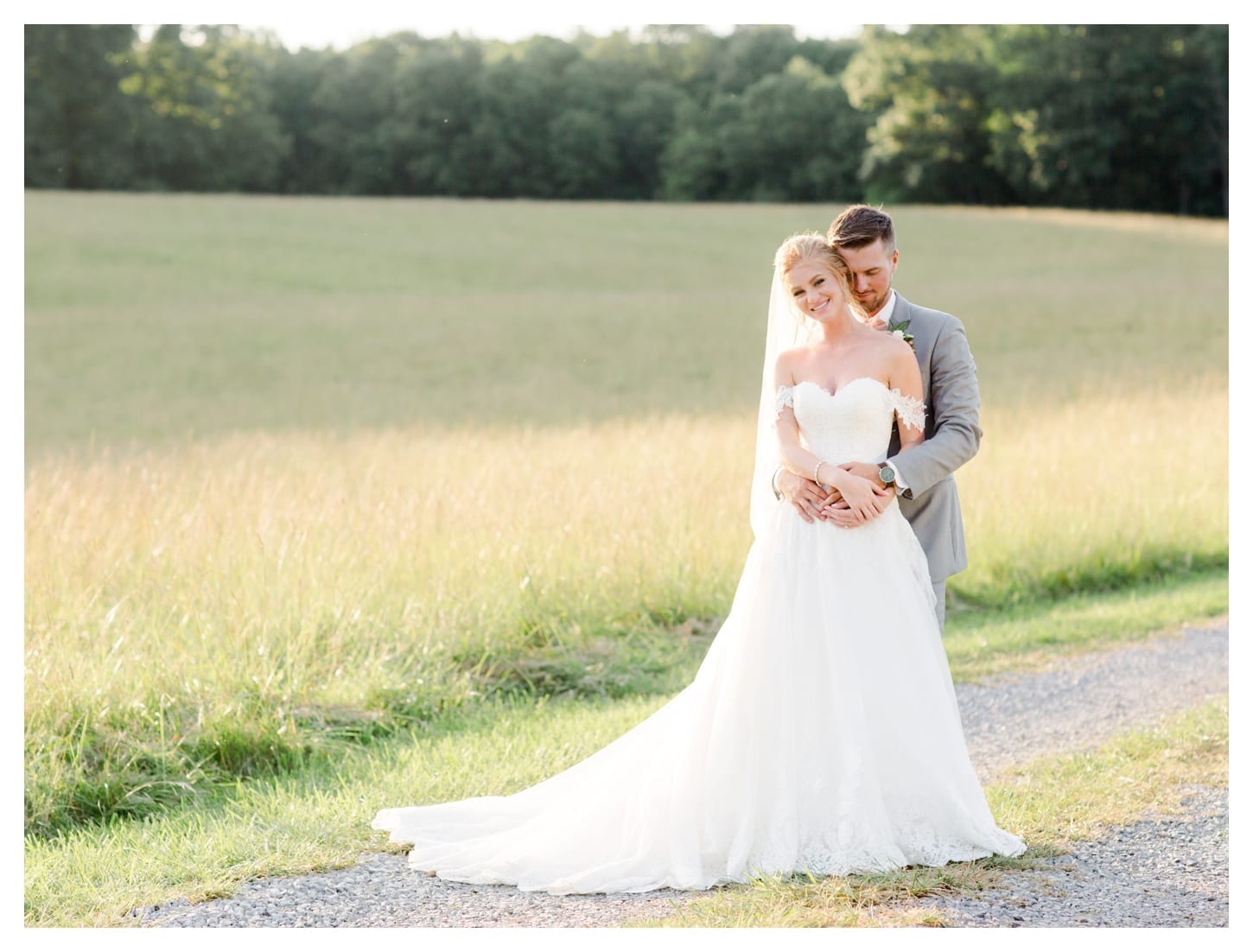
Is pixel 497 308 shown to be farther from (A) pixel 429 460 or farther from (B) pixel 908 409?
(B) pixel 908 409

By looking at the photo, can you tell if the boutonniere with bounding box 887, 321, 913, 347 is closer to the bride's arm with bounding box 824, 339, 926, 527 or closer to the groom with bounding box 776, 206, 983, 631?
the groom with bounding box 776, 206, 983, 631

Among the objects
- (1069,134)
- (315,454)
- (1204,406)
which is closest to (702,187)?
(1069,134)

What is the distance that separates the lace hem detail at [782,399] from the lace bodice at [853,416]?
2.3 inches

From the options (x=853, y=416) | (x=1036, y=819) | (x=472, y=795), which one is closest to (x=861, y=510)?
(x=853, y=416)

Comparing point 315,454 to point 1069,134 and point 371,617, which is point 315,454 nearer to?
point 371,617

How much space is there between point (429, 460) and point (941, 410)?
6359mm

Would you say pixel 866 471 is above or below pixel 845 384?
below

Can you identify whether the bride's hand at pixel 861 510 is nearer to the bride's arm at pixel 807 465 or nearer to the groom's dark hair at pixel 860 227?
the bride's arm at pixel 807 465

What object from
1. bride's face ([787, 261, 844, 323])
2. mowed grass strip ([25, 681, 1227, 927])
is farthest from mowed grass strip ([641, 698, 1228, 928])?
bride's face ([787, 261, 844, 323])

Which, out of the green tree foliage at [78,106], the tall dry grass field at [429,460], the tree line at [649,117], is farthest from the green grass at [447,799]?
the green tree foliage at [78,106]

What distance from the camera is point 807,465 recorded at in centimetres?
420

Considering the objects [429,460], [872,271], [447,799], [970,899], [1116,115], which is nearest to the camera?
[970,899]

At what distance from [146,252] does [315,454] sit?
1686 cm

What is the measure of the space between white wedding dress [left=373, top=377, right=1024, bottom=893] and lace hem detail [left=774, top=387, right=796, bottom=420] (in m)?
0.08
